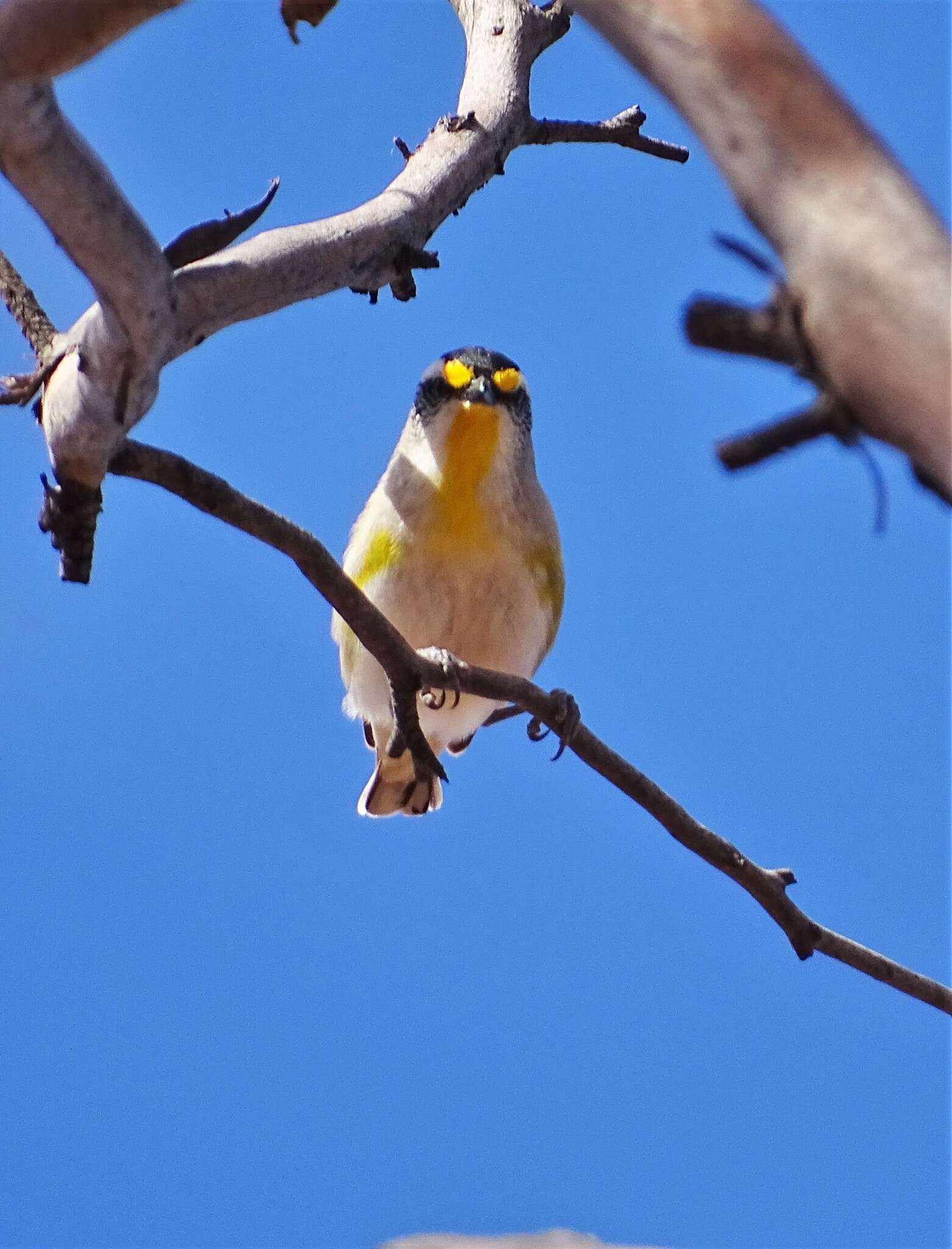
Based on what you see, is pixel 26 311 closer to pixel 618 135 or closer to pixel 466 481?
pixel 466 481

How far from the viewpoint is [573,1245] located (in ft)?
11.8

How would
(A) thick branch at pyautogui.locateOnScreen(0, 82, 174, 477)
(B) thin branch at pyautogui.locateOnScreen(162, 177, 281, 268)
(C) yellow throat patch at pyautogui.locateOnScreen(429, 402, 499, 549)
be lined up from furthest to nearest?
(C) yellow throat patch at pyautogui.locateOnScreen(429, 402, 499, 549) → (B) thin branch at pyautogui.locateOnScreen(162, 177, 281, 268) → (A) thick branch at pyautogui.locateOnScreen(0, 82, 174, 477)

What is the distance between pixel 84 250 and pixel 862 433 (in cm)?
165

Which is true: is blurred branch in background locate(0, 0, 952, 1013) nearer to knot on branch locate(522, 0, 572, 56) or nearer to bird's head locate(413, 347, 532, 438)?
knot on branch locate(522, 0, 572, 56)

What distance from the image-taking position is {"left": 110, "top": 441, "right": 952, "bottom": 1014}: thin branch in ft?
13.1

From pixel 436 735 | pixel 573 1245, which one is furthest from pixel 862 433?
pixel 436 735

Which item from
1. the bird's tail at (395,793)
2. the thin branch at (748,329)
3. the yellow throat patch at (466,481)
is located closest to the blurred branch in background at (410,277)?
the thin branch at (748,329)

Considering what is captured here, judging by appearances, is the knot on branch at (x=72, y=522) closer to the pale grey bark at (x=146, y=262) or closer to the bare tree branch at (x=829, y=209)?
the pale grey bark at (x=146, y=262)

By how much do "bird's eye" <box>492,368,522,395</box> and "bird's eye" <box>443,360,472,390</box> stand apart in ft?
0.40

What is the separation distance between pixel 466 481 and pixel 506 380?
2.58 feet

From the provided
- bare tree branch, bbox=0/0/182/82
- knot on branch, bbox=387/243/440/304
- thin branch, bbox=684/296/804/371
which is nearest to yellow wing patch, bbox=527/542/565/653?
knot on branch, bbox=387/243/440/304

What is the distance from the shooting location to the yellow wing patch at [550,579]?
6156mm

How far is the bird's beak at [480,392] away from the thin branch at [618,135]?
1124 millimetres

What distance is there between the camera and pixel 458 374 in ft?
21.3
